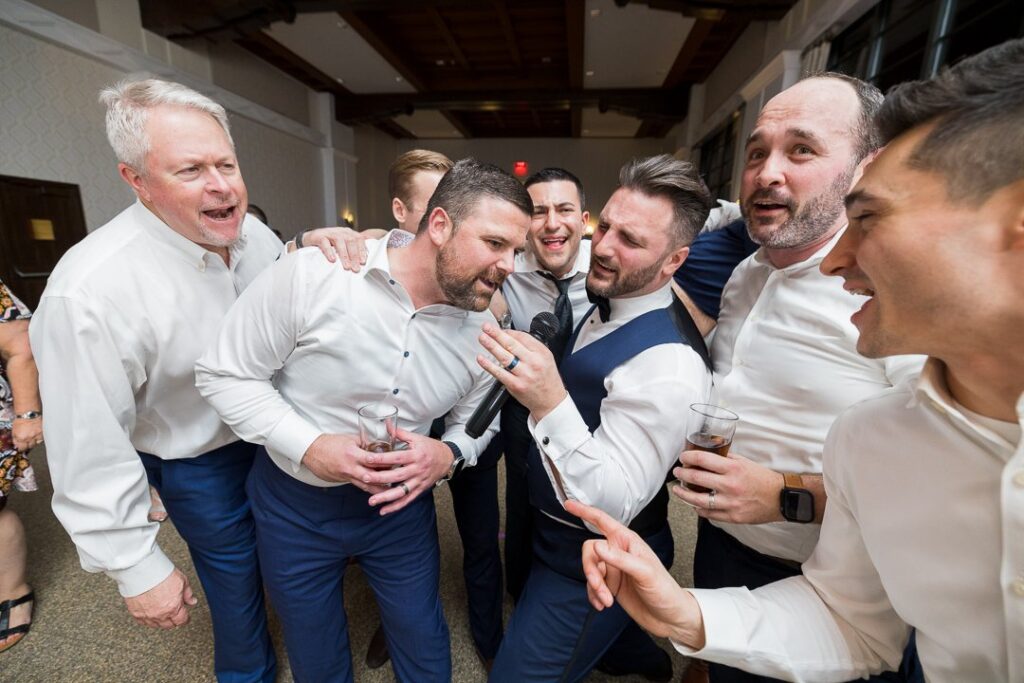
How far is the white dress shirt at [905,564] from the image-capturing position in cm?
68

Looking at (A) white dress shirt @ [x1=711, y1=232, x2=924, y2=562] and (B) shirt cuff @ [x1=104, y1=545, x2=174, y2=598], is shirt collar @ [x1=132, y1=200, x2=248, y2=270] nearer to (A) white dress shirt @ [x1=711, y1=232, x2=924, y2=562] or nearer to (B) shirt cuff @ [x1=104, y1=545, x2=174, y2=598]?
(B) shirt cuff @ [x1=104, y1=545, x2=174, y2=598]

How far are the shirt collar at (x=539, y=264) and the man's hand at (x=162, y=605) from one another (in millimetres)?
1777

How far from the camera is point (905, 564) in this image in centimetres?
79

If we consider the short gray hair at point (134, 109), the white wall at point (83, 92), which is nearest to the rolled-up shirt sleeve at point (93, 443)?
the short gray hair at point (134, 109)

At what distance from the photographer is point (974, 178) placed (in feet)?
1.90

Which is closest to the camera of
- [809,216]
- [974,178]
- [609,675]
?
[974,178]

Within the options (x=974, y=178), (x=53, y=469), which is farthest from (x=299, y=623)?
(x=974, y=178)

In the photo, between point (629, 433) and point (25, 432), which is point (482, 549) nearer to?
point (629, 433)

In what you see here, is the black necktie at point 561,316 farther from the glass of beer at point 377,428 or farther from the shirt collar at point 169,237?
the shirt collar at point 169,237

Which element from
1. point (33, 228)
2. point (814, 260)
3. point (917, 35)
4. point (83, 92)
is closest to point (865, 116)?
point (814, 260)

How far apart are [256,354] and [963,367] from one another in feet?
5.13

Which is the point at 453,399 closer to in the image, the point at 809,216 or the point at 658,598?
the point at 658,598

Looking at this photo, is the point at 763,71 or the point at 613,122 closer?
the point at 763,71

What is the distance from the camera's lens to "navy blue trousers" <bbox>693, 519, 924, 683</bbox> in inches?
42.8
